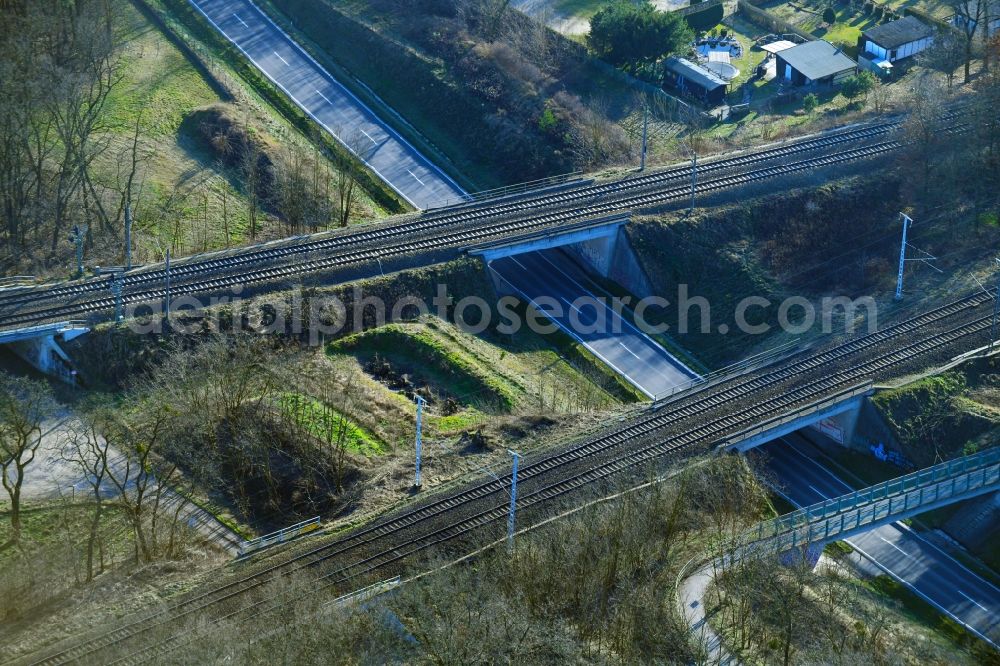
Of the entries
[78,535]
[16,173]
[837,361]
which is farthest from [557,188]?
[78,535]

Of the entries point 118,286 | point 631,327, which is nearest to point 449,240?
point 631,327

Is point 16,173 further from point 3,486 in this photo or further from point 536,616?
point 536,616

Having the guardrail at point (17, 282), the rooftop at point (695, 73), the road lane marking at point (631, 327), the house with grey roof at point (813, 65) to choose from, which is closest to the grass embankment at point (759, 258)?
the road lane marking at point (631, 327)

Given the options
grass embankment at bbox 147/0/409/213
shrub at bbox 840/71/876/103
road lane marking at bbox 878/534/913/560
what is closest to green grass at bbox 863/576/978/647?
road lane marking at bbox 878/534/913/560

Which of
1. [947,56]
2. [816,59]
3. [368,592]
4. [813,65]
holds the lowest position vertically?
[368,592]

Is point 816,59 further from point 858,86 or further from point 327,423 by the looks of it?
point 327,423

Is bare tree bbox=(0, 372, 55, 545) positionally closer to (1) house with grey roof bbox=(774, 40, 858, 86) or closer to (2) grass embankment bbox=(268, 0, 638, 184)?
(2) grass embankment bbox=(268, 0, 638, 184)
